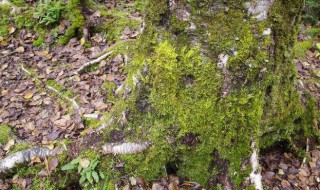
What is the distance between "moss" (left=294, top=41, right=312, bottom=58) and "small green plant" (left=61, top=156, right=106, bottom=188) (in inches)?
177

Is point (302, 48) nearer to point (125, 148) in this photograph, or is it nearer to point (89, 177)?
point (125, 148)

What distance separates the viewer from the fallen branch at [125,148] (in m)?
3.03

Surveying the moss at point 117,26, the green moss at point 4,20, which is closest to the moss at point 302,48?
the moss at point 117,26

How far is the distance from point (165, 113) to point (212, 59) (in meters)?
0.71

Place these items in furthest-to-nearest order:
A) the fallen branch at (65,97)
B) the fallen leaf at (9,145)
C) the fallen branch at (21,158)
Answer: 1. the fallen branch at (65,97)
2. the fallen leaf at (9,145)
3. the fallen branch at (21,158)

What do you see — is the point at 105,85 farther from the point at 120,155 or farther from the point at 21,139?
the point at 120,155

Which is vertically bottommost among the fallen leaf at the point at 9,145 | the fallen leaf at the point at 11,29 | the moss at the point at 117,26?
the fallen leaf at the point at 9,145

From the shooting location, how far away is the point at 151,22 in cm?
281

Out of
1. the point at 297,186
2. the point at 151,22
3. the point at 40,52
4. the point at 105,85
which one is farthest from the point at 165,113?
the point at 40,52

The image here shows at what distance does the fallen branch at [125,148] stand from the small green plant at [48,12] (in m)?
4.34

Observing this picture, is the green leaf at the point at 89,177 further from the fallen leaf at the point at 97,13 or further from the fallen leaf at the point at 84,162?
the fallen leaf at the point at 97,13

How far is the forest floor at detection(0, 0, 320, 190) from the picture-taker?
3.72 m

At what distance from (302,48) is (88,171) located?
500 centimetres

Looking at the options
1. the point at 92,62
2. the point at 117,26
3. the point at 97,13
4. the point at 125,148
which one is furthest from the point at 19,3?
the point at 125,148
